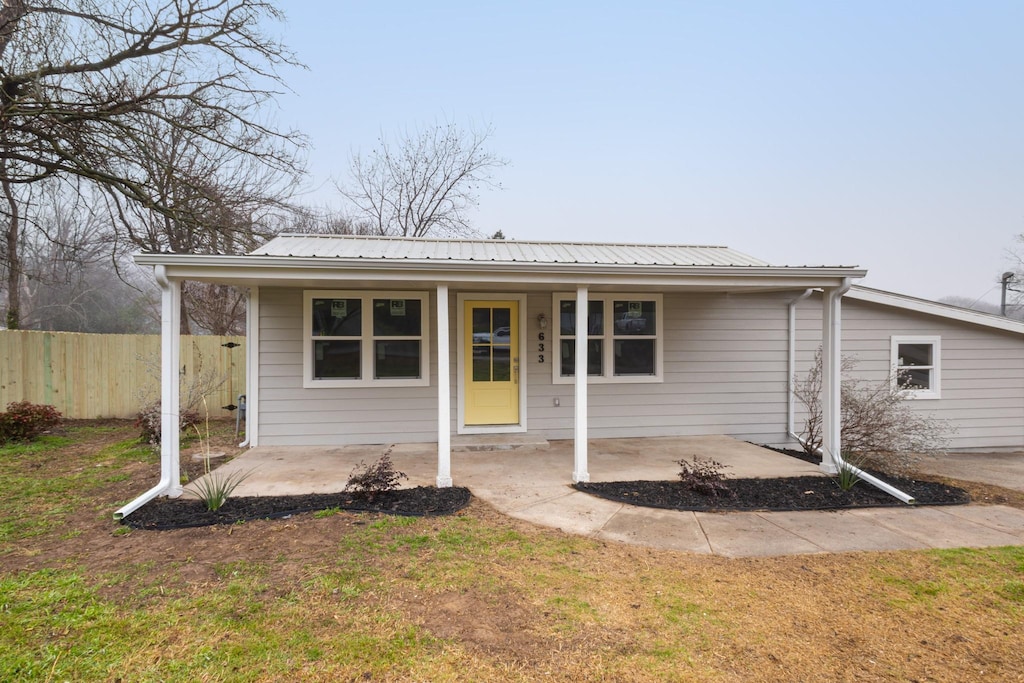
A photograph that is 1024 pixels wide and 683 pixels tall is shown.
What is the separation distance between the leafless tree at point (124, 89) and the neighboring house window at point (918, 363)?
36.7 feet

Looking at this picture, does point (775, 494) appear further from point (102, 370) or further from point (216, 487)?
point (102, 370)

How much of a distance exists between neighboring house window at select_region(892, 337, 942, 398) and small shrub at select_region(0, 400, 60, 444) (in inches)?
534

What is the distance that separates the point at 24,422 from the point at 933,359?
14367 millimetres

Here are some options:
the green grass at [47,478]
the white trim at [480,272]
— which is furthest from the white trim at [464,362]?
the green grass at [47,478]

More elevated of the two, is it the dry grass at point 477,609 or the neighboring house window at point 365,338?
the neighboring house window at point 365,338

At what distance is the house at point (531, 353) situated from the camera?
6613 millimetres

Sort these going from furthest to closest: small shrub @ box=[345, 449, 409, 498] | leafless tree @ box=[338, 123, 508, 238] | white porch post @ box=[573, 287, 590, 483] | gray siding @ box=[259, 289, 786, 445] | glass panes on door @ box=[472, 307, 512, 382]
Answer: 1. leafless tree @ box=[338, 123, 508, 238]
2. glass panes on door @ box=[472, 307, 512, 382]
3. gray siding @ box=[259, 289, 786, 445]
4. white porch post @ box=[573, 287, 590, 483]
5. small shrub @ box=[345, 449, 409, 498]

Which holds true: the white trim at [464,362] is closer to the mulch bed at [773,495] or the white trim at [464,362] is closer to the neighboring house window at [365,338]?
the neighboring house window at [365,338]

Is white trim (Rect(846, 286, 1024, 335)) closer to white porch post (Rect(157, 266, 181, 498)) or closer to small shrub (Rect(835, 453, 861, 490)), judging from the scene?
small shrub (Rect(835, 453, 861, 490))

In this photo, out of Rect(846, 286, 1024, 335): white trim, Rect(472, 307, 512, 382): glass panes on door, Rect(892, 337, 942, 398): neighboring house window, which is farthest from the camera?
Rect(892, 337, 942, 398): neighboring house window

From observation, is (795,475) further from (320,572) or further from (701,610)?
(320,572)

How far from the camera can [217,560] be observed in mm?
3312

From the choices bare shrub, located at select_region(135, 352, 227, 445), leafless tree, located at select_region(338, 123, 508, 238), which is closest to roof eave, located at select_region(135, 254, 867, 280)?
bare shrub, located at select_region(135, 352, 227, 445)

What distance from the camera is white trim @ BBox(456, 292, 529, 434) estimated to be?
22.6ft
